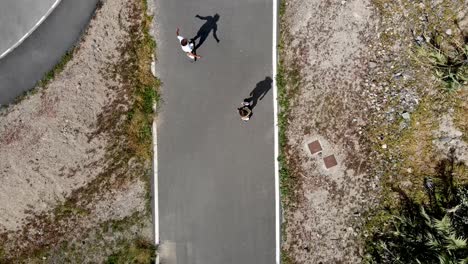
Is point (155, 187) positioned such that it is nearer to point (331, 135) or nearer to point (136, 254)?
point (136, 254)

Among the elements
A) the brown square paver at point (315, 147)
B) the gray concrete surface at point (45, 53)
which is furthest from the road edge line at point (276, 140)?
the gray concrete surface at point (45, 53)

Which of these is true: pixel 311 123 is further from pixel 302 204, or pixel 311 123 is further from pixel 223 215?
pixel 223 215

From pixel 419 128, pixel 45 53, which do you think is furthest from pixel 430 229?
pixel 45 53

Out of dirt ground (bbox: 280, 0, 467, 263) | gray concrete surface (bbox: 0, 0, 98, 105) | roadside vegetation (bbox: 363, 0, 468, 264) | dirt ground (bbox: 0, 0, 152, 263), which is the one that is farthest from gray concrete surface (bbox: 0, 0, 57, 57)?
roadside vegetation (bbox: 363, 0, 468, 264)

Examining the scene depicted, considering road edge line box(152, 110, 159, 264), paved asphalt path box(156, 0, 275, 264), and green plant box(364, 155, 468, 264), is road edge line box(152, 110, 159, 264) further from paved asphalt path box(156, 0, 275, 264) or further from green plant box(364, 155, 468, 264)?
green plant box(364, 155, 468, 264)

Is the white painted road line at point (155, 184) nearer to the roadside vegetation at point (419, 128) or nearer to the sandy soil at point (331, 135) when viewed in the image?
the sandy soil at point (331, 135)

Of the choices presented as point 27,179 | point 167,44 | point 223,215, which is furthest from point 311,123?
point 27,179

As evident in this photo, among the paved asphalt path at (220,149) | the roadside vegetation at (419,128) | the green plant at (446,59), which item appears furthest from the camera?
the paved asphalt path at (220,149)
